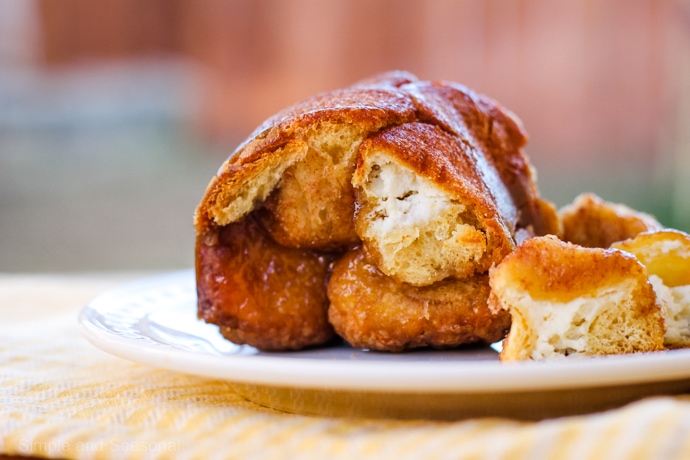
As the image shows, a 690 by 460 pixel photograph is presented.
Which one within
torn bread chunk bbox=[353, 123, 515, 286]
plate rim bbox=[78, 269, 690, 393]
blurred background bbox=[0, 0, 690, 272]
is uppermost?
torn bread chunk bbox=[353, 123, 515, 286]

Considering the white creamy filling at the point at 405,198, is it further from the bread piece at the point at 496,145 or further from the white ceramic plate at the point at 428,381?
the white ceramic plate at the point at 428,381

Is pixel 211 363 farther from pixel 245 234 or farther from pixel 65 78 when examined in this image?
pixel 65 78

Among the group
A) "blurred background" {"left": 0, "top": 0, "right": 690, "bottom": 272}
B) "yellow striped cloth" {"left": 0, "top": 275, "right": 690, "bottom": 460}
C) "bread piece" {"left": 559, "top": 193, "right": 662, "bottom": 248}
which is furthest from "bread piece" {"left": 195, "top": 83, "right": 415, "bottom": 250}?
"blurred background" {"left": 0, "top": 0, "right": 690, "bottom": 272}

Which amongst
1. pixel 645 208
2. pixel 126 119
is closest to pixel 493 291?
pixel 645 208

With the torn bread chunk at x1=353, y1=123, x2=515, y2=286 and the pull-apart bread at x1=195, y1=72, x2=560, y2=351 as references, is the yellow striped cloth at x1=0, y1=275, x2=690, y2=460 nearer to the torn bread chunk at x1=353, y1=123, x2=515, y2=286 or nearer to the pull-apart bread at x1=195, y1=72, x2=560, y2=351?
the pull-apart bread at x1=195, y1=72, x2=560, y2=351

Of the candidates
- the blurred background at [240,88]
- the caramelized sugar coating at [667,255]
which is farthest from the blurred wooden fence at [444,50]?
the caramelized sugar coating at [667,255]

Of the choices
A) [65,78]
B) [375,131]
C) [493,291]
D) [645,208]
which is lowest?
[645,208]
